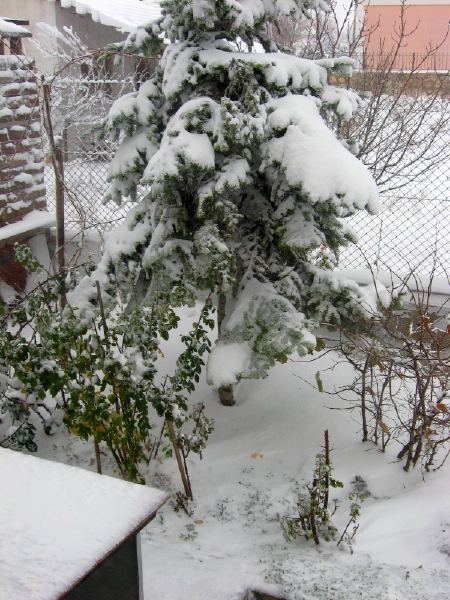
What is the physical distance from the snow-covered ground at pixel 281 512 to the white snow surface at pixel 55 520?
4.44 feet

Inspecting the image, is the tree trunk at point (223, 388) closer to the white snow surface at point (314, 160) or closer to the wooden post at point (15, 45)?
the white snow surface at point (314, 160)

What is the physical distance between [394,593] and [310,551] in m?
0.53

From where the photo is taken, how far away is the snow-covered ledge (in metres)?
6.39

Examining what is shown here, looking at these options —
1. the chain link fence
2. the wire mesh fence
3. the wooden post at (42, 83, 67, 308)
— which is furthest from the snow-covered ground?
the wire mesh fence

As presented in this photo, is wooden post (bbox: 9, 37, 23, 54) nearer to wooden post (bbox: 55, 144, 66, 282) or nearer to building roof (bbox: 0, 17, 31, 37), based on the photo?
building roof (bbox: 0, 17, 31, 37)

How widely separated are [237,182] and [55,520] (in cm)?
232

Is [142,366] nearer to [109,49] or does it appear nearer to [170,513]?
[170,513]

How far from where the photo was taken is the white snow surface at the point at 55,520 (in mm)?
1537

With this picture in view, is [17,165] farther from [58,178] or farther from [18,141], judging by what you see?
[58,178]

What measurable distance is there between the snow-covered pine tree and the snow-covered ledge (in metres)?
2.53

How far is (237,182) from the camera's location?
3584mm

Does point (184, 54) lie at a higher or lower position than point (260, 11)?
lower

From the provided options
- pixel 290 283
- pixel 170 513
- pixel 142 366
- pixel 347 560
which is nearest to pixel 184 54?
pixel 290 283

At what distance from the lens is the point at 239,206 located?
13.5 feet
